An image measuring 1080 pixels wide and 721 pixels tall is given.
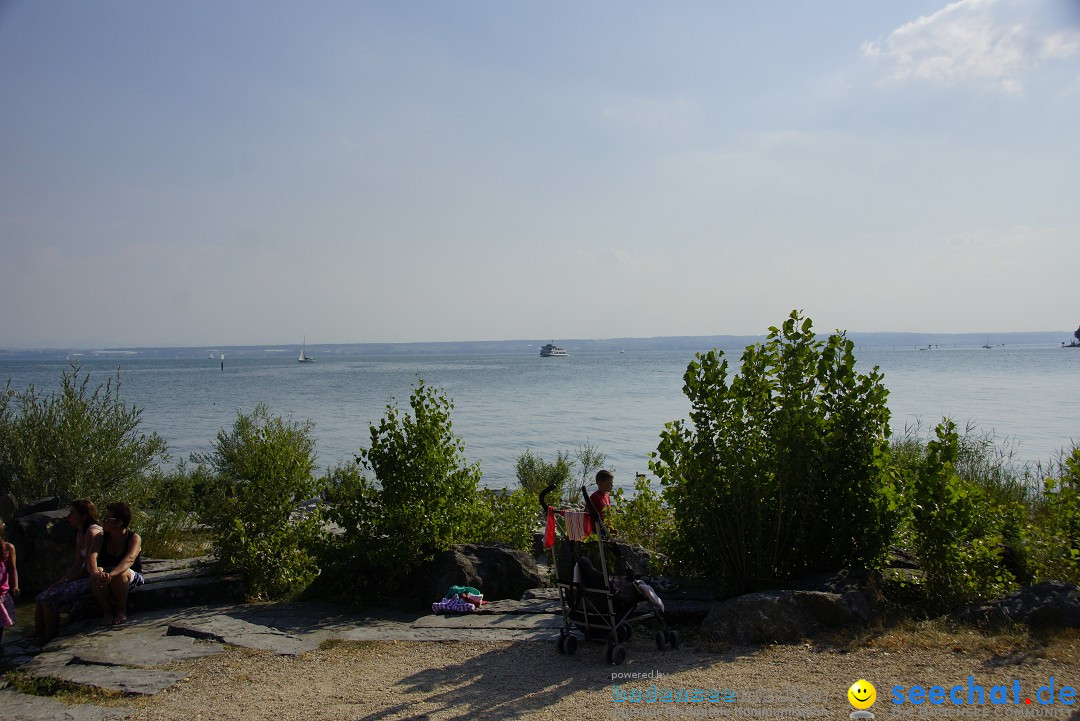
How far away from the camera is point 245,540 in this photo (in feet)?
26.8

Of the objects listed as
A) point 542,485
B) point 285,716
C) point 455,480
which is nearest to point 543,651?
point 285,716

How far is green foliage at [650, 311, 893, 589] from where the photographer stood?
295 inches

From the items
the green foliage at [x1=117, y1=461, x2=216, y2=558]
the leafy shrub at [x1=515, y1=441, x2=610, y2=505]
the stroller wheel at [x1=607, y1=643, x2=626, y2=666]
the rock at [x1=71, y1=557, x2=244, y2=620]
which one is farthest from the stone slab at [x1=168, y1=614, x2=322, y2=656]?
the leafy shrub at [x1=515, y1=441, x2=610, y2=505]

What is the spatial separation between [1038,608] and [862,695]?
2.21 m

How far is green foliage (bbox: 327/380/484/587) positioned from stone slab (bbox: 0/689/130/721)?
322 centimetres

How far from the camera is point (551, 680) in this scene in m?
5.64

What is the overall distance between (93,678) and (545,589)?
432 cm

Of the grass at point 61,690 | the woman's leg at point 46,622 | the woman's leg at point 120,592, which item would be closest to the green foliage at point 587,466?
the woman's leg at point 120,592

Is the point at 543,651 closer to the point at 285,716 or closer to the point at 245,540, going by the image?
the point at 285,716

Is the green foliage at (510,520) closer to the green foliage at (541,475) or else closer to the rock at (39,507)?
the rock at (39,507)

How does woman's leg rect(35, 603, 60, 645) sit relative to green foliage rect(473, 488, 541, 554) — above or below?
below

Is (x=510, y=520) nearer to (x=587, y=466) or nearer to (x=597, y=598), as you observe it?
(x=597, y=598)

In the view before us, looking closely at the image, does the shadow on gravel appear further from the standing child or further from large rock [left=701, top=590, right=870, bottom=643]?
the standing child

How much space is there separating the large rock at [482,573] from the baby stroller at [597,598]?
1.85 m
